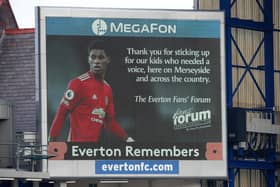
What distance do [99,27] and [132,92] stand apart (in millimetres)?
2450

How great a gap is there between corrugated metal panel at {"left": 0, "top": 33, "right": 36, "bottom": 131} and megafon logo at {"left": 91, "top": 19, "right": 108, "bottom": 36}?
2682 mm

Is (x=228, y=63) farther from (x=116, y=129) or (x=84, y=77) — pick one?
(x=84, y=77)

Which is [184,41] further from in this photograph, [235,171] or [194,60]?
[235,171]

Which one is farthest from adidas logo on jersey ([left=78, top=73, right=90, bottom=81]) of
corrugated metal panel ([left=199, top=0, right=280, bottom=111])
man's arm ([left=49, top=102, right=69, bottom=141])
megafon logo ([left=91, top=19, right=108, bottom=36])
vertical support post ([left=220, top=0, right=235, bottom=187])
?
corrugated metal panel ([left=199, top=0, right=280, bottom=111])

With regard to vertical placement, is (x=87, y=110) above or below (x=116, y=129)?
→ above

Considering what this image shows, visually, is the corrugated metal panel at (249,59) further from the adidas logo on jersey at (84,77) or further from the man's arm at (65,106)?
the man's arm at (65,106)

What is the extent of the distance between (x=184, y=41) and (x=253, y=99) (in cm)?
436

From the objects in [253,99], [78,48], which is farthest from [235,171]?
[78,48]

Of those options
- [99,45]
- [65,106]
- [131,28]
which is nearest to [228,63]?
[131,28]

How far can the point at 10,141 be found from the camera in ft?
157

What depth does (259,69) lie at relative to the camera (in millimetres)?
51844

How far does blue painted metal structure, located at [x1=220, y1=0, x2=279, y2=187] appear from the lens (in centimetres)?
5025

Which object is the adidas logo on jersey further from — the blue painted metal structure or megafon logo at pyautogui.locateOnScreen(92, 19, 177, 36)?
Result: the blue painted metal structure

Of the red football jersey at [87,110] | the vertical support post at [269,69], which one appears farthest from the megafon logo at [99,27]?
the vertical support post at [269,69]
